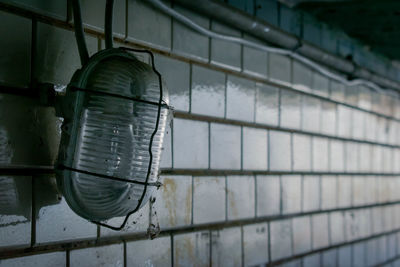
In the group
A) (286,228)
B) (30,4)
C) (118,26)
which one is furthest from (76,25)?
(286,228)

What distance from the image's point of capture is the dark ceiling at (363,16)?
212cm

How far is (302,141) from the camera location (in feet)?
7.30

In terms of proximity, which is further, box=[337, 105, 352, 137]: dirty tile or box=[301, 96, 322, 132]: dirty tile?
box=[337, 105, 352, 137]: dirty tile

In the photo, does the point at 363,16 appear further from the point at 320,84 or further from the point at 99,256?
the point at 99,256

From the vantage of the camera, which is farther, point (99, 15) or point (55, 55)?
point (99, 15)

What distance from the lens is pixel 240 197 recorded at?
183cm

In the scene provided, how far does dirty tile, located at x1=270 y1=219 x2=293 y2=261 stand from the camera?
2.02m

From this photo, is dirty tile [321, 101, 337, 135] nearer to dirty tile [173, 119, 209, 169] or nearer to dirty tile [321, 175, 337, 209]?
dirty tile [321, 175, 337, 209]

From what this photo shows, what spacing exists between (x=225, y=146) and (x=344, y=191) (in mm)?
1131

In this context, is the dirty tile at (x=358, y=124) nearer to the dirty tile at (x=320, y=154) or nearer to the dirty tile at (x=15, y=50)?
the dirty tile at (x=320, y=154)

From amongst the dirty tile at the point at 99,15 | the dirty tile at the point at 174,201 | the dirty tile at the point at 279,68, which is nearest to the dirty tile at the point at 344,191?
the dirty tile at the point at 279,68

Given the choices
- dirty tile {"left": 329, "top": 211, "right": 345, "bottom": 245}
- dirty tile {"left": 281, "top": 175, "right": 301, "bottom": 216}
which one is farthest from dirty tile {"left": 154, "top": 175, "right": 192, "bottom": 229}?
dirty tile {"left": 329, "top": 211, "right": 345, "bottom": 245}

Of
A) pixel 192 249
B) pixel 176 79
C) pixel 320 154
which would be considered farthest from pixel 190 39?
pixel 320 154

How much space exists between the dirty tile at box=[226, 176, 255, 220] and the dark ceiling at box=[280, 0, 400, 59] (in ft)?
2.78
